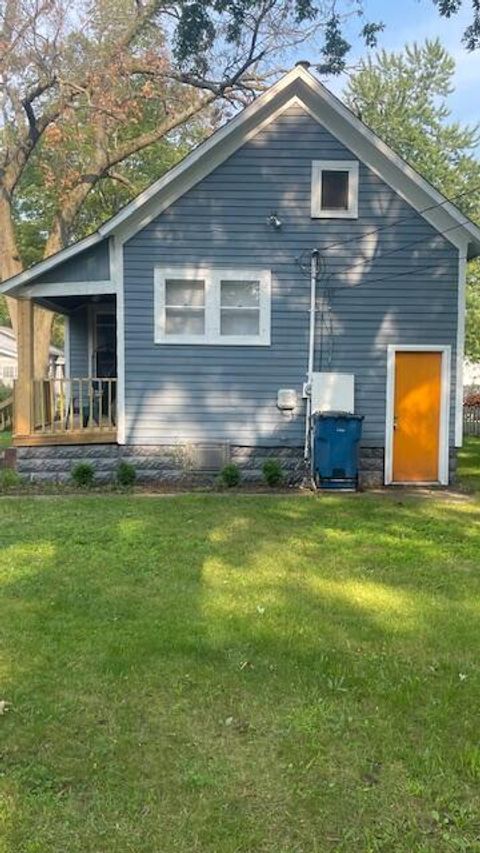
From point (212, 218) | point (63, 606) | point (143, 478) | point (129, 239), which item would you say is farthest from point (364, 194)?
point (63, 606)

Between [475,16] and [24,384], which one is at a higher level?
[475,16]

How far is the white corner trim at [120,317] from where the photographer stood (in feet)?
35.0

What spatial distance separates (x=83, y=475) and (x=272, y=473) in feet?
9.31

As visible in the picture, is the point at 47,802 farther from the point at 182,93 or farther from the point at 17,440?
the point at 182,93

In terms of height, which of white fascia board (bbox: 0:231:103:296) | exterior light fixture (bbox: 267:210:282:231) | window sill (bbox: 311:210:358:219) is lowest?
white fascia board (bbox: 0:231:103:296)

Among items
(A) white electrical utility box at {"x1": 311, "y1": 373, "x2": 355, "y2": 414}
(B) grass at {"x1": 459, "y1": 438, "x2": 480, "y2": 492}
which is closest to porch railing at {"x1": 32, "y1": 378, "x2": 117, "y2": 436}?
(A) white electrical utility box at {"x1": 311, "y1": 373, "x2": 355, "y2": 414}

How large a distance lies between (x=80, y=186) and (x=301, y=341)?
13074 millimetres

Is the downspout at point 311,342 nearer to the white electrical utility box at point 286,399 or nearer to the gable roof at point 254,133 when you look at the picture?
the white electrical utility box at point 286,399

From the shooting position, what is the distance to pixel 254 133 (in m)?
10.6

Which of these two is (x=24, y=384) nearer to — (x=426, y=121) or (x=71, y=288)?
(x=71, y=288)

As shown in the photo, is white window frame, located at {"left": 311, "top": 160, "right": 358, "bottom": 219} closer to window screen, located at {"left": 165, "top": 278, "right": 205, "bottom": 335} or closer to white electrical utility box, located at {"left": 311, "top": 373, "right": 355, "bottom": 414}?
window screen, located at {"left": 165, "top": 278, "right": 205, "bottom": 335}

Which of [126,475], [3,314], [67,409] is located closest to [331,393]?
[126,475]

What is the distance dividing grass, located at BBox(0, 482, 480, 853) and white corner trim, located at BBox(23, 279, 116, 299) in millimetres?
5146

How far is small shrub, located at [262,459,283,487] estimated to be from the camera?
10.6 m
